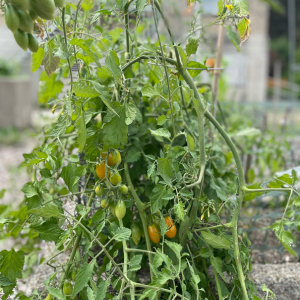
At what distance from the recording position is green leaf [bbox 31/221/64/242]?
0.81 metres

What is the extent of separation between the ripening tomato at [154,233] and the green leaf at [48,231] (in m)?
0.22

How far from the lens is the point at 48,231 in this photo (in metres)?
0.82

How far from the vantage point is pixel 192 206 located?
865 mm

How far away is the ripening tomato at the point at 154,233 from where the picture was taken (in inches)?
32.1

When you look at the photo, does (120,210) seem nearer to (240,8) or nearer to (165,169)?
(165,169)

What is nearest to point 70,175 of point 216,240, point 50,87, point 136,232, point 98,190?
point 98,190

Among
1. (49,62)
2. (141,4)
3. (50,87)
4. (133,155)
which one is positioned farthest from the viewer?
(50,87)

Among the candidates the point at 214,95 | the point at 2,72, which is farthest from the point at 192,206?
the point at 2,72

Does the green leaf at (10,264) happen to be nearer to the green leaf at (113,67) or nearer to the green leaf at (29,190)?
the green leaf at (29,190)

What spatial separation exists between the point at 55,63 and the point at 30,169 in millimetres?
324

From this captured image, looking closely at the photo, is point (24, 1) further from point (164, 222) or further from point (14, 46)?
point (14, 46)

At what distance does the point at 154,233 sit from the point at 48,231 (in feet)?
0.83

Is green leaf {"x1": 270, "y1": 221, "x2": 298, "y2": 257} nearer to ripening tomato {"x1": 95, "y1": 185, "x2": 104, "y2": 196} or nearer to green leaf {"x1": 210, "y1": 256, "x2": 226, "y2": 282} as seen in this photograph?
green leaf {"x1": 210, "y1": 256, "x2": 226, "y2": 282}

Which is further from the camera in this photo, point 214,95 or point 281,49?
point 281,49
